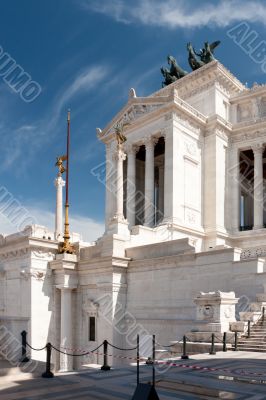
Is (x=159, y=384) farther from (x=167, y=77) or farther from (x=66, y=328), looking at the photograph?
(x=167, y=77)

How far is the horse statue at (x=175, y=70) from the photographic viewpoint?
1941 inches

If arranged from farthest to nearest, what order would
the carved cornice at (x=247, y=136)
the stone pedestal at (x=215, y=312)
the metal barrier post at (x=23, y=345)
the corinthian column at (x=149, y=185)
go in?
the carved cornice at (x=247, y=136), the corinthian column at (x=149, y=185), the metal barrier post at (x=23, y=345), the stone pedestal at (x=215, y=312)

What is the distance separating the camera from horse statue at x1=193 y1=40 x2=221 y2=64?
1908 inches

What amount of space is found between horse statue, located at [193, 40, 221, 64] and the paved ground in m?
40.8

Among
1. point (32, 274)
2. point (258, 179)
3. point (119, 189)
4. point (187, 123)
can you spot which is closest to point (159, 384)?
point (32, 274)

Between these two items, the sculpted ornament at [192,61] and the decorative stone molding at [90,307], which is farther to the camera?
the sculpted ornament at [192,61]

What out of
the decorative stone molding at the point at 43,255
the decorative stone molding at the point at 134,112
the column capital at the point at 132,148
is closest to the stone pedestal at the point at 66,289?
the decorative stone molding at the point at 43,255

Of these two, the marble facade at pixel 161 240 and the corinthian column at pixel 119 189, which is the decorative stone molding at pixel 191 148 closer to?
the marble facade at pixel 161 240

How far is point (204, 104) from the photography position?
1642 inches

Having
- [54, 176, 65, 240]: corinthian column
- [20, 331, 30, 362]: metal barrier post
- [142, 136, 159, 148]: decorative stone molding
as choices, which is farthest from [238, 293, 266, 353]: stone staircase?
[142, 136, 159, 148]: decorative stone molding

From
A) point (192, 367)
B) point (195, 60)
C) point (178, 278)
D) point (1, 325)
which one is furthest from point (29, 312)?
point (195, 60)

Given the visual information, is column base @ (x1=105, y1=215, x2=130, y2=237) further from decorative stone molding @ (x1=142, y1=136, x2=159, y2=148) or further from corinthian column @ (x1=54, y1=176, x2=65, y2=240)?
decorative stone molding @ (x1=142, y1=136, x2=159, y2=148)

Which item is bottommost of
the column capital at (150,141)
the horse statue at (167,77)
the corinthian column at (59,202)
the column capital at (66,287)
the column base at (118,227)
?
the column capital at (66,287)

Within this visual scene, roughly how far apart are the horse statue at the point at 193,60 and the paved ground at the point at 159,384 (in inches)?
1576
